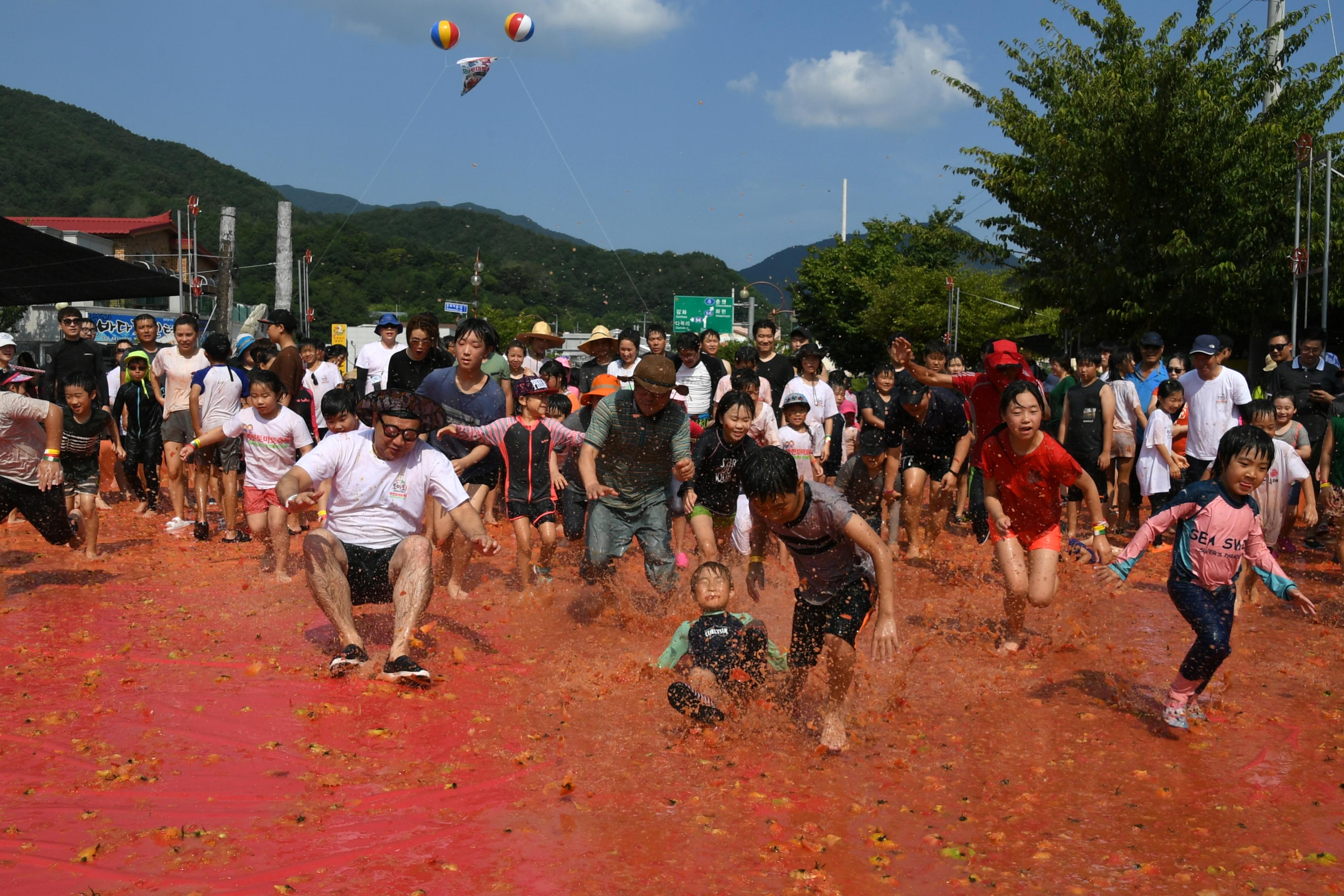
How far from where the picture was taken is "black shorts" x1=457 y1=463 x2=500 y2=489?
8.56 m

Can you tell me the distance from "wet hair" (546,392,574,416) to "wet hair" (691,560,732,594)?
132 inches

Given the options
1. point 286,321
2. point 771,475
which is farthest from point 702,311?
point 771,475

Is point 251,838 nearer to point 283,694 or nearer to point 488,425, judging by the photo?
point 283,694

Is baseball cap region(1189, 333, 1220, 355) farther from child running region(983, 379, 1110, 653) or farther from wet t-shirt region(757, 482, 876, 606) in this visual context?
wet t-shirt region(757, 482, 876, 606)

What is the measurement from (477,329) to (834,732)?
14.9ft

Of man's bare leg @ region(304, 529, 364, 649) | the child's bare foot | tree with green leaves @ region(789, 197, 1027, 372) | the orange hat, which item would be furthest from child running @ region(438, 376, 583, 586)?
tree with green leaves @ region(789, 197, 1027, 372)

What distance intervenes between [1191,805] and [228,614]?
20.9 ft

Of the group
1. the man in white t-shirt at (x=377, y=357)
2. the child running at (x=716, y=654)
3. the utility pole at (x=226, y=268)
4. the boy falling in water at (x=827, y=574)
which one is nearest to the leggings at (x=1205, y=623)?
the boy falling in water at (x=827, y=574)

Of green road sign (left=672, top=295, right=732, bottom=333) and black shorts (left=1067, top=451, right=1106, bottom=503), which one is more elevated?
green road sign (left=672, top=295, right=732, bottom=333)

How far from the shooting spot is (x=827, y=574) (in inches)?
210

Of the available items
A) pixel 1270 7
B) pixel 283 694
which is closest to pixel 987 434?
pixel 283 694

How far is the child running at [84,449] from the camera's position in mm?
9195

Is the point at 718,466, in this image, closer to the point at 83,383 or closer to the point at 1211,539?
the point at 1211,539

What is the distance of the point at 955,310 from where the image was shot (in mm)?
51562
